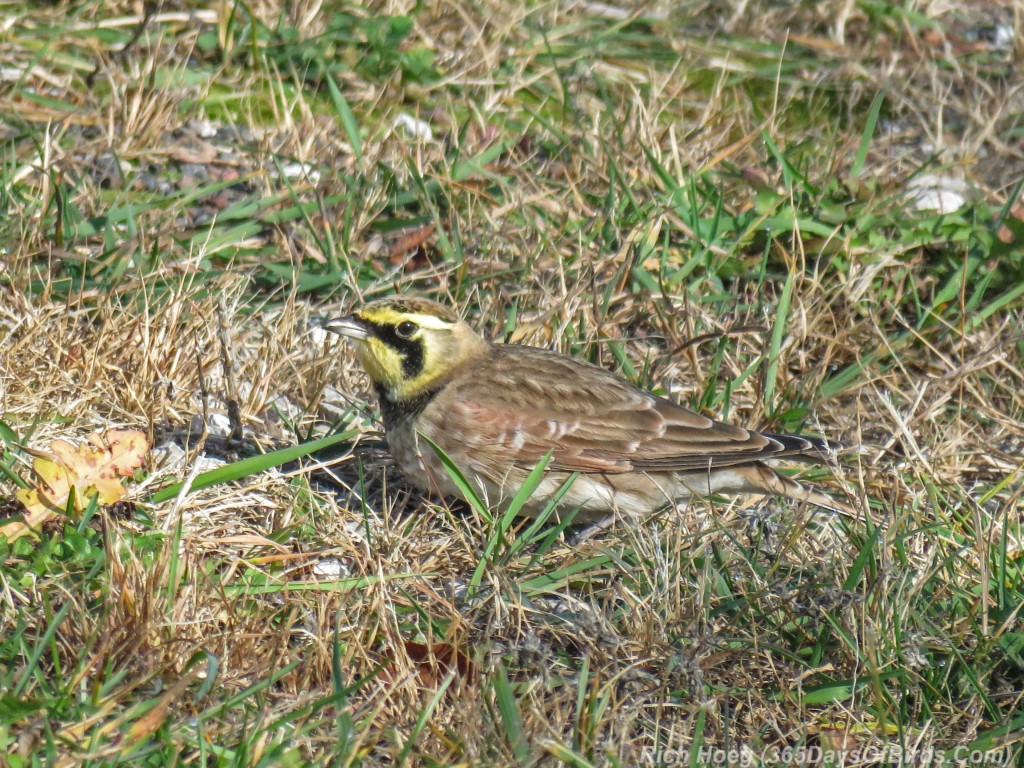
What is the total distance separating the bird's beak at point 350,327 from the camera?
4961 mm

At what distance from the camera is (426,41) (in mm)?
7598

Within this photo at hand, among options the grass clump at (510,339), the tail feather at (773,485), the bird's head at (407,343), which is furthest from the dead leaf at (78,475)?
the tail feather at (773,485)

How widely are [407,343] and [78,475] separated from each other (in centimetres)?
133

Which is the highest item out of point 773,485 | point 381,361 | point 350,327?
point 350,327

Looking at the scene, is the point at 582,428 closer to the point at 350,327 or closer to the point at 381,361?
the point at 381,361

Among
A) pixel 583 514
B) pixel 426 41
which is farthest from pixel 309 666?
pixel 426 41

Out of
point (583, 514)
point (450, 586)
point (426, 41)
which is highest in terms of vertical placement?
point (426, 41)

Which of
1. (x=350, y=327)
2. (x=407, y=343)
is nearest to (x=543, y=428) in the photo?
(x=407, y=343)

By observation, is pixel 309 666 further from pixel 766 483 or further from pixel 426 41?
pixel 426 41

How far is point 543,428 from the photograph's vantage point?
16.7ft

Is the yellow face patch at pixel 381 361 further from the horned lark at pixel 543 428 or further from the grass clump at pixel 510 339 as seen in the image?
the grass clump at pixel 510 339

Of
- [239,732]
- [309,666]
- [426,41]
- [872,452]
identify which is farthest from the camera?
[426,41]

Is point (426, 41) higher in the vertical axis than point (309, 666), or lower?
higher

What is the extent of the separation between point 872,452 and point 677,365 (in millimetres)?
899
